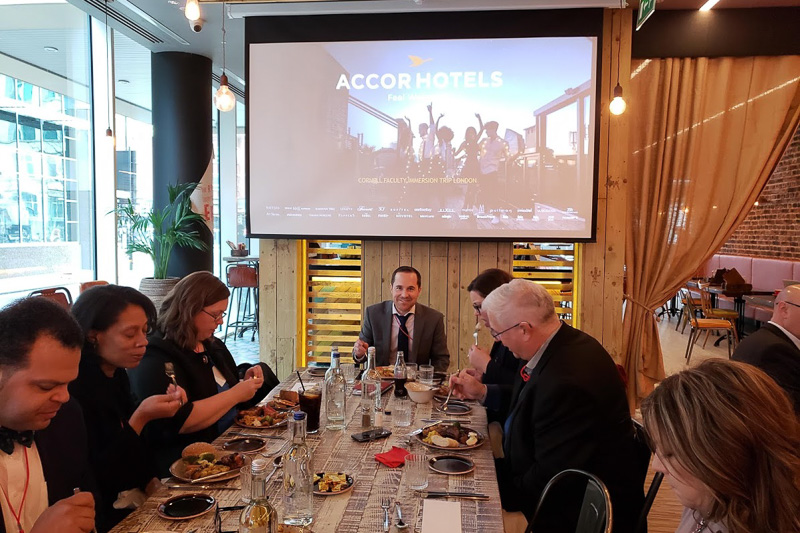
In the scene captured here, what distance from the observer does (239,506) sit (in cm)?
171

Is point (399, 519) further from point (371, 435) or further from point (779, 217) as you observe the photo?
point (779, 217)

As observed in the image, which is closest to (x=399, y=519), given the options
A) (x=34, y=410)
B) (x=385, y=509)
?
(x=385, y=509)

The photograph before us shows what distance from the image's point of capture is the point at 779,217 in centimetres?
928

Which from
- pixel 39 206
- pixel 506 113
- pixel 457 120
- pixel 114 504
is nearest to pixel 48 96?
pixel 39 206

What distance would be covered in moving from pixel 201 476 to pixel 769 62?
5339mm

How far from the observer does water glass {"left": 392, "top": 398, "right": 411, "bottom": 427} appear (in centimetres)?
259

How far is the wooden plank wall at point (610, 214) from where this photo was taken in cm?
475

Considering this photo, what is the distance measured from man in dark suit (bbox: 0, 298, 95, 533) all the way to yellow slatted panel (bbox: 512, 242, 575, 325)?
393cm

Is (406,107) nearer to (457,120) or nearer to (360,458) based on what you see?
(457,120)

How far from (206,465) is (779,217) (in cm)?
996

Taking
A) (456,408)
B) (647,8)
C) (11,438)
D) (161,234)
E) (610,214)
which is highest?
(647,8)

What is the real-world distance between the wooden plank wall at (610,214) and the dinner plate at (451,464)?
3.05 metres

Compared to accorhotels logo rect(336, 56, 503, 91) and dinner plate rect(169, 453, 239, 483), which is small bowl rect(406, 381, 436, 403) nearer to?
dinner plate rect(169, 453, 239, 483)

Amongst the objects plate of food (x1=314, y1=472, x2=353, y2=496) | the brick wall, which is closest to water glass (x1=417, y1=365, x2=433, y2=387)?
plate of food (x1=314, y1=472, x2=353, y2=496)
